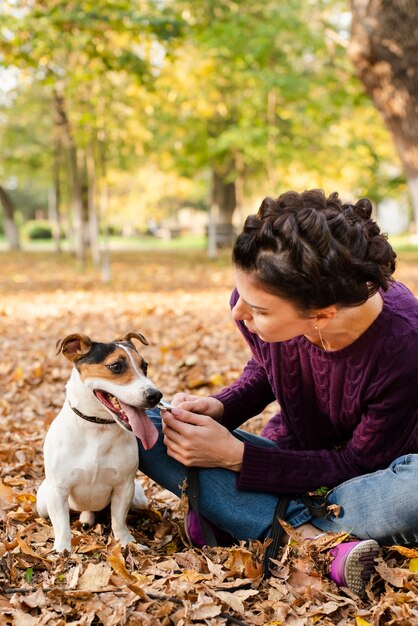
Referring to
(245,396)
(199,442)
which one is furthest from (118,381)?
(245,396)

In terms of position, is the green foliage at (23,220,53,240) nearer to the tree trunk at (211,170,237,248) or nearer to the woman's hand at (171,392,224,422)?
the tree trunk at (211,170,237,248)

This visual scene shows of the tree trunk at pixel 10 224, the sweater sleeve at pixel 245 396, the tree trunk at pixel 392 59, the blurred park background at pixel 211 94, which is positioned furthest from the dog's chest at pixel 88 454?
the tree trunk at pixel 10 224

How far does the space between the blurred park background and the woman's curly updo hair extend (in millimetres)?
1726

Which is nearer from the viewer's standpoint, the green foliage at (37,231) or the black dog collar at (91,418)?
the black dog collar at (91,418)

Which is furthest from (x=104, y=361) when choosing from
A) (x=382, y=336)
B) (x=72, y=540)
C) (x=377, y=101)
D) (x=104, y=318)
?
(x=104, y=318)

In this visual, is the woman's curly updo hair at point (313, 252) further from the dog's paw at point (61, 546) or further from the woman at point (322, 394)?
the dog's paw at point (61, 546)

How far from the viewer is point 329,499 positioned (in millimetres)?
3215

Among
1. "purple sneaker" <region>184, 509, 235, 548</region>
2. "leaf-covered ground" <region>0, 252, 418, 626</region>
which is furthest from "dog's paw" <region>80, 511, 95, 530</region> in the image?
"purple sneaker" <region>184, 509, 235, 548</region>

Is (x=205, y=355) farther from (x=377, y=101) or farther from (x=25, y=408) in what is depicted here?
(x=377, y=101)

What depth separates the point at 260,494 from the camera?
3271mm

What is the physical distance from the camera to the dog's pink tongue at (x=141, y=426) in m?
3.17

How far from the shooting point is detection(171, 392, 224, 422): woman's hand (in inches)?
138

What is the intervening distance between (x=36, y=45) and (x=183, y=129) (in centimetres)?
1245

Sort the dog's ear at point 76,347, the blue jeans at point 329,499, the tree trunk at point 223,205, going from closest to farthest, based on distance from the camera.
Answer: the blue jeans at point 329,499 → the dog's ear at point 76,347 → the tree trunk at point 223,205
